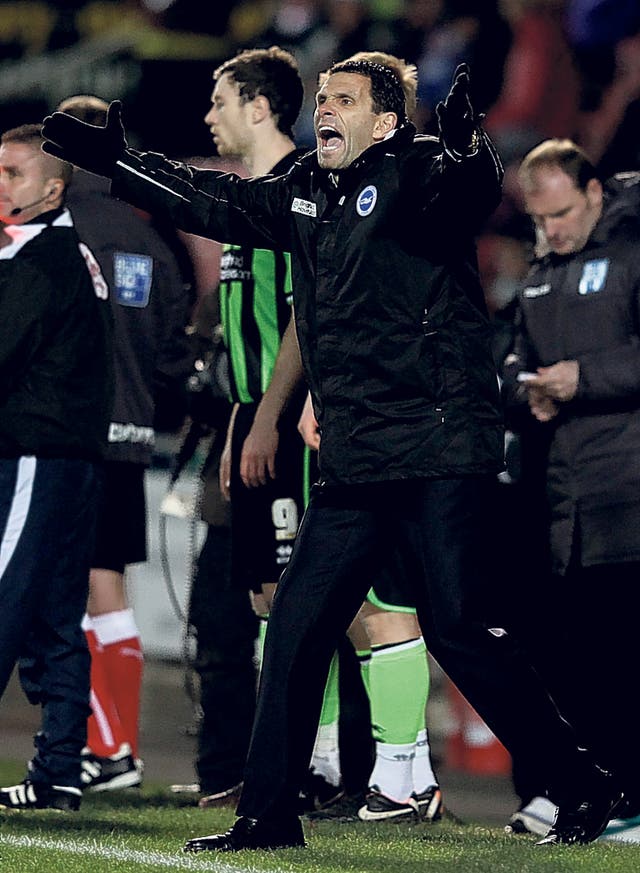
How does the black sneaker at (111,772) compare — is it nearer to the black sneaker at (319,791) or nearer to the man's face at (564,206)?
the black sneaker at (319,791)

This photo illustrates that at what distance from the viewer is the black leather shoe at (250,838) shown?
15.1ft

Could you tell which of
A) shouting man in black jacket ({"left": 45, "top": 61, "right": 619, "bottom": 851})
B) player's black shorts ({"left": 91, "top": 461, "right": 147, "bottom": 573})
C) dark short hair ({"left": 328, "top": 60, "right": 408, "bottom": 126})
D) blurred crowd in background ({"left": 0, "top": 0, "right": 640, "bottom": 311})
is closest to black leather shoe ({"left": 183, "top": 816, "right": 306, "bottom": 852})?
shouting man in black jacket ({"left": 45, "top": 61, "right": 619, "bottom": 851})

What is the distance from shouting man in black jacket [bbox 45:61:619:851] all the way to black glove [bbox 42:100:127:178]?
0.51 meters

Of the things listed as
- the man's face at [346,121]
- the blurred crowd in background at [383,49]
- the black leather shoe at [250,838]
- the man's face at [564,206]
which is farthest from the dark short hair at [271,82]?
the blurred crowd in background at [383,49]

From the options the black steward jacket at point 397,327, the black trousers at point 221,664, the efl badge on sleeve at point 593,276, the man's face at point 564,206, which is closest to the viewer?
the black steward jacket at point 397,327

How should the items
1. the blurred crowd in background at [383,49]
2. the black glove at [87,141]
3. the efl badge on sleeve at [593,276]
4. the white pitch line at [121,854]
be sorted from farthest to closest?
the blurred crowd in background at [383,49] → the efl badge on sleeve at [593,276] → the black glove at [87,141] → the white pitch line at [121,854]

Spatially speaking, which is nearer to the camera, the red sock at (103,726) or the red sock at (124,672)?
the red sock at (103,726)

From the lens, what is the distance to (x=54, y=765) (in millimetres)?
5754

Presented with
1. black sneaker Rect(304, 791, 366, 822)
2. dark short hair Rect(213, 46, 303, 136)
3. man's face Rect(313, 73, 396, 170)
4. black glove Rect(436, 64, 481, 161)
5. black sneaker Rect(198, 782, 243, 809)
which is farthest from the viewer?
black sneaker Rect(198, 782, 243, 809)

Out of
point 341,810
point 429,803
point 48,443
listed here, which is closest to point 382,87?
point 48,443

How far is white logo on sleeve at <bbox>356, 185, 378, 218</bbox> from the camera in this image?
4.61 metres

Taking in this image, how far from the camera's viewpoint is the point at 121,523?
6754mm

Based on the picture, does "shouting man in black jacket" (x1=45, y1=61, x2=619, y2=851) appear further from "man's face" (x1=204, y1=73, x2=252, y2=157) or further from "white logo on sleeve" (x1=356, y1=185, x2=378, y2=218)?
"man's face" (x1=204, y1=73, x2=252, y2=157)

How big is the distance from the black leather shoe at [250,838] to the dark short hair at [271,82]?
7.49 ft
